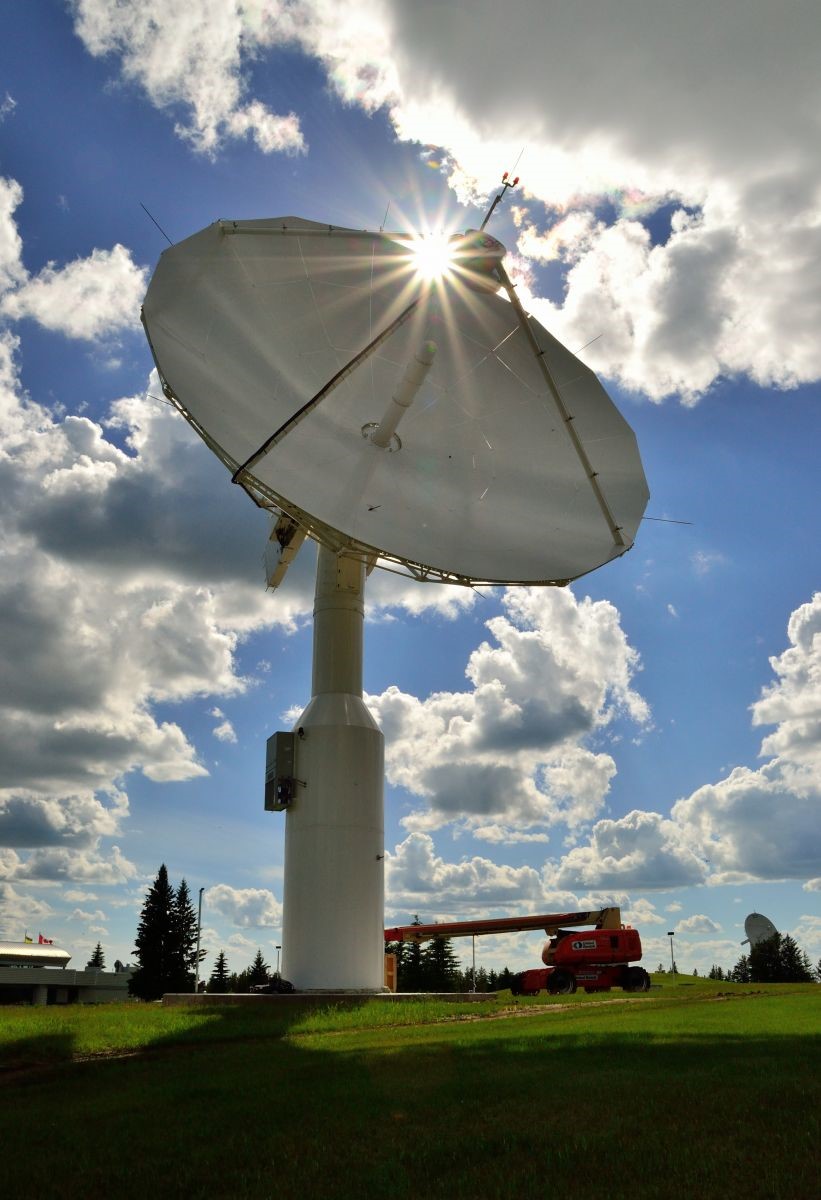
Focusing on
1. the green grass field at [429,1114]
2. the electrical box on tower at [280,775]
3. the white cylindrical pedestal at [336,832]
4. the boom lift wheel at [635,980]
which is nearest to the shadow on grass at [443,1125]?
the green grass field at [429,1114]

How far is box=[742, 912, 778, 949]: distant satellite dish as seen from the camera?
95975 mm

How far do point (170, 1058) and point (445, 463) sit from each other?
17198 millimetres

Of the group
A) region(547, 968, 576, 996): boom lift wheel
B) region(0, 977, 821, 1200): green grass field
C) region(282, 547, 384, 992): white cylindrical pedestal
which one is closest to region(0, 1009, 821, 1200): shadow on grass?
region(0, 977, 821, 1200): green grass field

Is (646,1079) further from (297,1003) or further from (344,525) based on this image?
(297,1003)

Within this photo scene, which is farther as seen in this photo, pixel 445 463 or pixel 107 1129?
pixel 445 463

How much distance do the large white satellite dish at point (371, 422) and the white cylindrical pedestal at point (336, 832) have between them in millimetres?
73

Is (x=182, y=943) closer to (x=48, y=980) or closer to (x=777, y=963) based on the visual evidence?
(x=48, y=980)

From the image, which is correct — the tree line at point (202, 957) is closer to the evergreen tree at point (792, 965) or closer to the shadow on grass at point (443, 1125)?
the evergreen tree at point (792, 965)

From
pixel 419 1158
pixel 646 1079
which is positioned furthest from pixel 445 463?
pixel 419 1158

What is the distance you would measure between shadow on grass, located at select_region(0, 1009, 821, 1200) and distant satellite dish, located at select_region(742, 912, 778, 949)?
87.3m

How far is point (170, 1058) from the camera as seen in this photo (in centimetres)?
1844

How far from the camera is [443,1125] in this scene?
10.5 m

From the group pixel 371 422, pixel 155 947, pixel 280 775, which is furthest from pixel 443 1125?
pixel 155 947

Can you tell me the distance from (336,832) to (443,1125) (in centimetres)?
2323
